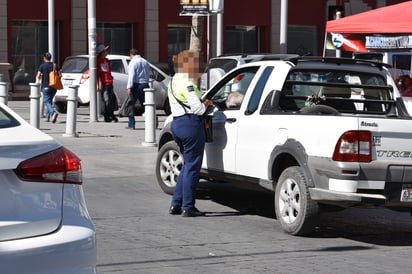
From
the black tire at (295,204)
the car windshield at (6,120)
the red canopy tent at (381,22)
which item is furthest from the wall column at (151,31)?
the car windshield at (6,120)

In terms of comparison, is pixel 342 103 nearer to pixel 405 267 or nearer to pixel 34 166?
pixel 405 267

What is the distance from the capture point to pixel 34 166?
4777mm

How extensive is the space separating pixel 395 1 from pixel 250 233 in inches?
1409

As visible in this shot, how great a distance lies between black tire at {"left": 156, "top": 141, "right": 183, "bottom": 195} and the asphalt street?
0.16 meters

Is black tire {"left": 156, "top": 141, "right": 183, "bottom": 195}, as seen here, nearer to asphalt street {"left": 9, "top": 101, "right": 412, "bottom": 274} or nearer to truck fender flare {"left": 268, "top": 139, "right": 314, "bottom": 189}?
asphalt street {"left": 9, "top": 101, "right": 412, "bottom": 274}

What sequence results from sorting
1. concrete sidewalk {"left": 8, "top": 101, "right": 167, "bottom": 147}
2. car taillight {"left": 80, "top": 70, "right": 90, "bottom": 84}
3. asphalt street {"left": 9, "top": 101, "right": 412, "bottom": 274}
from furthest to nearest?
1. car taillight {"left": 80, "top": 70, "right": 90, "bottom": 84}
2. concrete sidewalk {"left": 8, "top": 101, "right": 167, "bottom": 147}
3. asphalt street {"left": 9, "top": 101, "right": 412, "bottom": 274}

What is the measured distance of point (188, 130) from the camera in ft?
32.0

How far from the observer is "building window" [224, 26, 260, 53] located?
38125 millimetres

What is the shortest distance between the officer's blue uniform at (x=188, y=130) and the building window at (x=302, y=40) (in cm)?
3012

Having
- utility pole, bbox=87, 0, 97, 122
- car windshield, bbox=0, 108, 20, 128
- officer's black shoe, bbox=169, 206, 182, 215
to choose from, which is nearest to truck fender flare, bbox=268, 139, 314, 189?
officer's black shoe, bbox=169, 206, 182, 215

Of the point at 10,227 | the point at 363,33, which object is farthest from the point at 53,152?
the point at 363,33

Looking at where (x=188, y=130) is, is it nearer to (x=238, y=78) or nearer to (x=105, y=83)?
(x=238, y=78)

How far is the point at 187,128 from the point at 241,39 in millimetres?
29175

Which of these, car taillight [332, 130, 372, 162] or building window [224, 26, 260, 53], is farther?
building window [224, 26, 260, 53]
